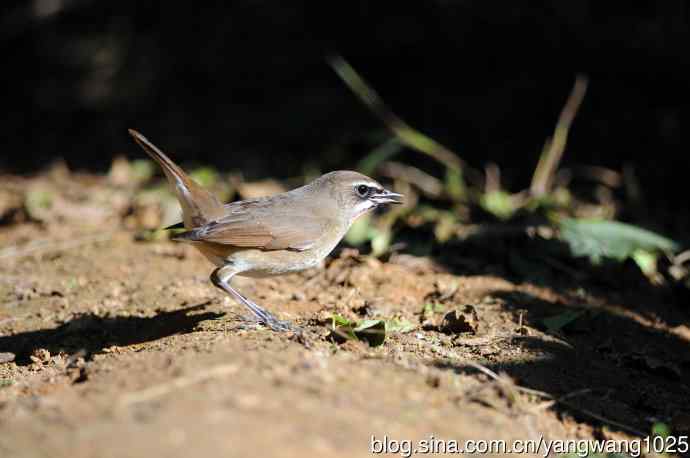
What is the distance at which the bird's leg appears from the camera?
485 centimetres

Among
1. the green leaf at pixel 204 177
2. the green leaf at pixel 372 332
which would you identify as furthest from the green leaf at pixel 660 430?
the green leaf at pixel 204 177

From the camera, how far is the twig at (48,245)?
22.9 ft

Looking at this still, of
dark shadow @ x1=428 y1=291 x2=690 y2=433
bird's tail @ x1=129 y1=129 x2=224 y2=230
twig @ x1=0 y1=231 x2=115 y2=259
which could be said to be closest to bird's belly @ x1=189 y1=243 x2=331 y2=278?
bird's tail @ x1=129 y1=129 x2=224 y2=230

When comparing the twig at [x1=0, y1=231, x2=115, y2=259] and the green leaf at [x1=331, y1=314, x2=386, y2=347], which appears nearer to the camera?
the green leaf at [x1=331, y1=314, x2=386, y2=347]

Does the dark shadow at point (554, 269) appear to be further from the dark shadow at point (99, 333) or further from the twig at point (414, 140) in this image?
the dark shadow at point (99, 333)

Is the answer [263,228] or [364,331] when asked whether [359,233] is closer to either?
[263,228]

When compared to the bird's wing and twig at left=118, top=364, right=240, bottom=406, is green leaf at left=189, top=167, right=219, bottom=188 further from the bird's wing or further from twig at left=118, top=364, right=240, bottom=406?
twig at left=118, top=364, right=240, bottom=406

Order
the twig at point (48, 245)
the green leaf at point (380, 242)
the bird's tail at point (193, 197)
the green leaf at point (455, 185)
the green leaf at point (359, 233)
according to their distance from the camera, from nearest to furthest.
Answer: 1. the bird's tail at point (193, 197)
2. the green leaf at point (380, 242)
3. the twig at point (48, 245)
4. the green leaf at point (359, 233)
5. the green leaf at point (455, 185)

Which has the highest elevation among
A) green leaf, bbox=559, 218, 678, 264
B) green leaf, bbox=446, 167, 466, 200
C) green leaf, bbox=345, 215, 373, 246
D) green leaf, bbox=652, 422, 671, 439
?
green leaf, bbox=446, 167, 466, 200

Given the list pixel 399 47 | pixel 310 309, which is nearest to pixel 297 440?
pixel 310 309

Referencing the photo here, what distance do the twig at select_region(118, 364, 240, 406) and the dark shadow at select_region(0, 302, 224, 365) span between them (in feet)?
5.37

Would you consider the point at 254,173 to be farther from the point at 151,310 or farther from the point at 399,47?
the point at 151,310

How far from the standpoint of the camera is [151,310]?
5.78m

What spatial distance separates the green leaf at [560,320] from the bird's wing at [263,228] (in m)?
1.75
